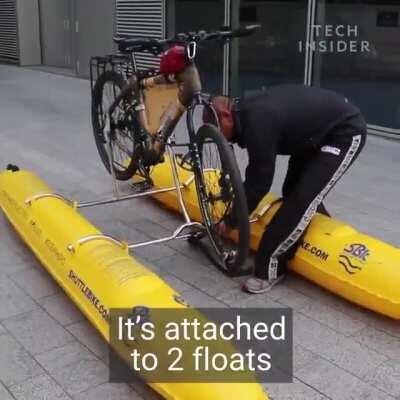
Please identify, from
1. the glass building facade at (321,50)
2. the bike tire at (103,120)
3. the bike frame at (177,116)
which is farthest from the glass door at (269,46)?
the bike frame at (177,116)

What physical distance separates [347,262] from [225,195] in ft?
2.57

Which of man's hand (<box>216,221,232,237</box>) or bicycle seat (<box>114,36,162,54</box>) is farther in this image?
bicycle seat (<box>114,36,162,54</box>)

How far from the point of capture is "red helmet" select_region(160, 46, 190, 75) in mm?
3955

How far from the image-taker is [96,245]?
359cm

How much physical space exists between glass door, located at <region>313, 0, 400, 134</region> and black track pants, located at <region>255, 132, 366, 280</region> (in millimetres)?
4154

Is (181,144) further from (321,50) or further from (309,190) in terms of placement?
(321,50)

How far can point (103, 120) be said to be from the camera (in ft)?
17.9

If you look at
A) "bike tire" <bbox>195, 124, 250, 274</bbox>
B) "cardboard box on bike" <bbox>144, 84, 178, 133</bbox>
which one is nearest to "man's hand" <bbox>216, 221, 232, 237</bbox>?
"bike tire" <bbox>195, 124, 250, 274</bbox>

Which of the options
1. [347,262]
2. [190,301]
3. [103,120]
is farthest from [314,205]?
[103,120]

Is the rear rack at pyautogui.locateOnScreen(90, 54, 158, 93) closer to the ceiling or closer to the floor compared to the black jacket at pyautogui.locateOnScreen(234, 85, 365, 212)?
closer to the ceiling

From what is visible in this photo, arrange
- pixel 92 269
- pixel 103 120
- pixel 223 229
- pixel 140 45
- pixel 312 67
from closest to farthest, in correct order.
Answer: pixel 92 269 → pixel 223 229 → pixel 140 45 → pixel 103 120 → pixel 312 67

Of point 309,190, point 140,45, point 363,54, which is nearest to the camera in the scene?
point 309,190

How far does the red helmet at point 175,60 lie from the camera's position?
3955mm

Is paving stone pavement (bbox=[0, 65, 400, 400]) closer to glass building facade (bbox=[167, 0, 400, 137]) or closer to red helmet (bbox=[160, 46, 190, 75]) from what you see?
red helmet (bbox=[160, 46, 190, 75])
